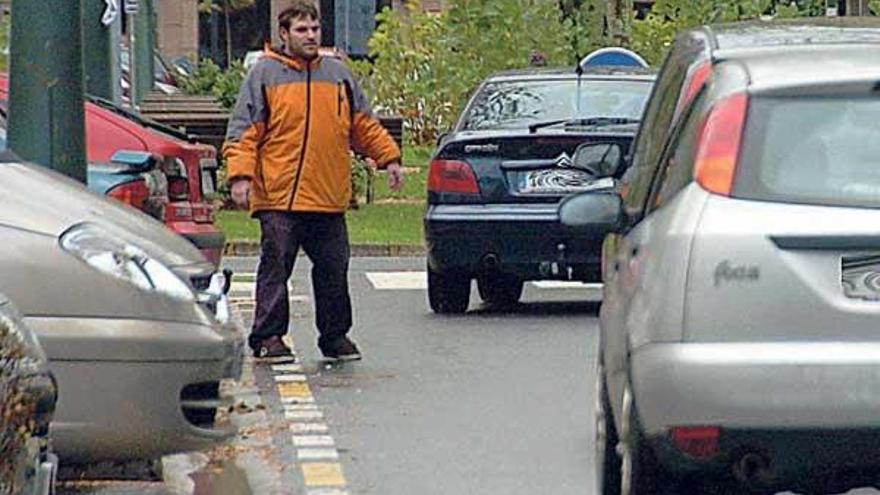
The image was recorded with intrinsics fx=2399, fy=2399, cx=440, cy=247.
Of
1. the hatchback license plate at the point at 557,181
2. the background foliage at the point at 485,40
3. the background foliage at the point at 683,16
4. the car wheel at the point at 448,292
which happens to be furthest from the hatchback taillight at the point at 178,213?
the background foliage at the point at 683,16

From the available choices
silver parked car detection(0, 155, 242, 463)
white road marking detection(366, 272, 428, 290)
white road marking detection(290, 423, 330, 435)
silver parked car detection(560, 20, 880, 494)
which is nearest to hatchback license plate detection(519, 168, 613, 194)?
white road marking detection(366, 272, 428, 290)

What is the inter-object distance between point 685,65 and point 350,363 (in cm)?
505

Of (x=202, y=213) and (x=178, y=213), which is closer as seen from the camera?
(x=178, y=213)

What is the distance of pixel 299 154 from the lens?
1190 cm

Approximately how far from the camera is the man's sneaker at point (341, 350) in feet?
40.6

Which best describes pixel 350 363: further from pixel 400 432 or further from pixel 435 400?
pixel 400 432

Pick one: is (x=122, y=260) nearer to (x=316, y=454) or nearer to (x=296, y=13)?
(x=316, y=454)

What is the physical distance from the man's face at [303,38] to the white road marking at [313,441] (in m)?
2.36

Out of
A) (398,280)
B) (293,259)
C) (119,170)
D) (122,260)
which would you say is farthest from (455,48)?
(122,260)

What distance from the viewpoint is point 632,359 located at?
6.79 m

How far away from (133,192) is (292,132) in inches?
36.9

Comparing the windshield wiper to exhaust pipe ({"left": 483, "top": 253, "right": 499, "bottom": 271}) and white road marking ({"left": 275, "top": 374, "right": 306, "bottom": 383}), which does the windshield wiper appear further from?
white road marking ({"left": 275, "top": 374, "right": 306, "bottom": 383})

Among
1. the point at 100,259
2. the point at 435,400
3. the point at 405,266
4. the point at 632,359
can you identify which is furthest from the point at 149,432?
the point at 405,266

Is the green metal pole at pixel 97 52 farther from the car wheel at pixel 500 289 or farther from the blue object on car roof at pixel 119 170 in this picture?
the blue object on car roof at pixel 119 170
